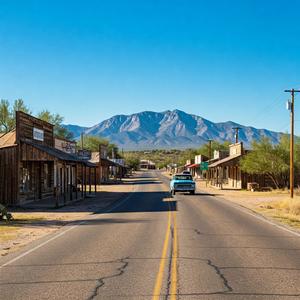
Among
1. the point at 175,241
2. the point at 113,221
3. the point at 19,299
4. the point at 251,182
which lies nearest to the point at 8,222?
the point at 113,221

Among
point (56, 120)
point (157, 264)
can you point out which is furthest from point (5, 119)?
point (157, 264)

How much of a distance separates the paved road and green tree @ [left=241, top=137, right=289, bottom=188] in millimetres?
32489

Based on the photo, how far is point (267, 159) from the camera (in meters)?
50.4

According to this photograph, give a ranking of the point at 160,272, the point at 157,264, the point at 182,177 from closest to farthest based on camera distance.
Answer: the point at 160,272, the point at 157,264, the point at 182,177

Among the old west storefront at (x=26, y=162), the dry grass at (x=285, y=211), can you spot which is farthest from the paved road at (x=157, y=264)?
the old west storefront at (x=26, y=162)

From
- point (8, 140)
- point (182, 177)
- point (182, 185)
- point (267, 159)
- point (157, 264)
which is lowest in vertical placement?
point (157, 264)

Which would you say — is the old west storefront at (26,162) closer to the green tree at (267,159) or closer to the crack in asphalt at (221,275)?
the crack in asphalt at (221,275)

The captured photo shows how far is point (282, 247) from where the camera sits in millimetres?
13523

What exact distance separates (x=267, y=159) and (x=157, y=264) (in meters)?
41.2

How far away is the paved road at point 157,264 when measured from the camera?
8.45 metres

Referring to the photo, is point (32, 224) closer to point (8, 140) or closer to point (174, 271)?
point (174, 271)

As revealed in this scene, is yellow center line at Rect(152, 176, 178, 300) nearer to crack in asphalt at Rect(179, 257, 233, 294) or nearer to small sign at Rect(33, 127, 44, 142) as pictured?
crack in asphalt at Rect(179, 257, 233, 294)

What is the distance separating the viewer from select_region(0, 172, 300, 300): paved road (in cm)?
845

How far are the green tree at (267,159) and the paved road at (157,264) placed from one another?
3249 cm
